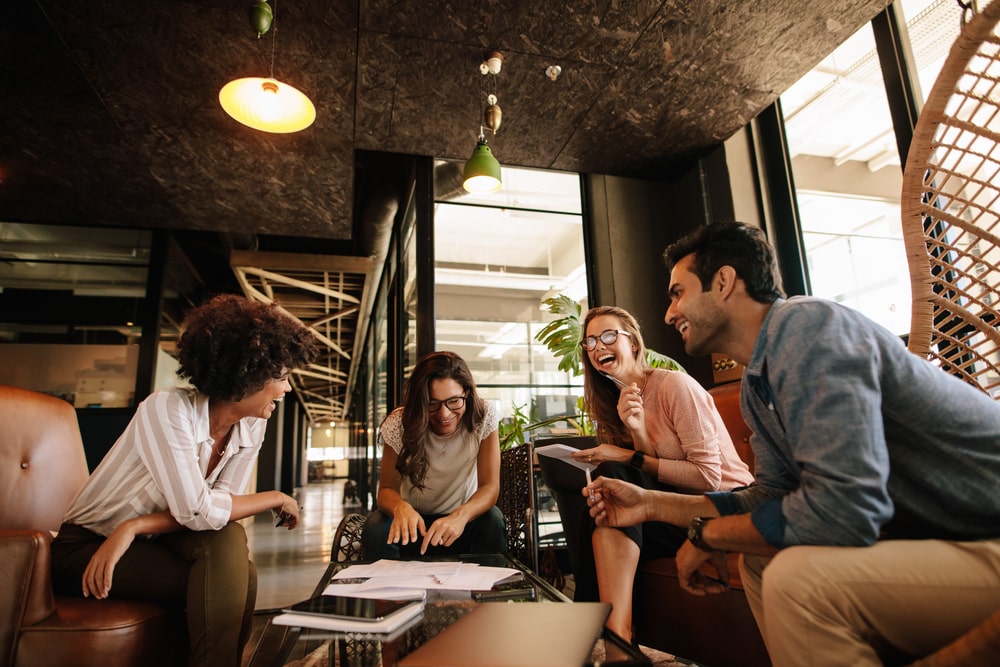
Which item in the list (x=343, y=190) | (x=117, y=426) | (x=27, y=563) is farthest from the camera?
(x=117, y=426)

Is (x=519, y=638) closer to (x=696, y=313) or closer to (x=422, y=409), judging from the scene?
(x=696, y=313)

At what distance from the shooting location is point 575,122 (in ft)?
11.6

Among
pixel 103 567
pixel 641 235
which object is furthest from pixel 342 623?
pixel 641 235

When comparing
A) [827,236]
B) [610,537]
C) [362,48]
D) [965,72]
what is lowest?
[610,537]

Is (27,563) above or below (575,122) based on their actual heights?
below

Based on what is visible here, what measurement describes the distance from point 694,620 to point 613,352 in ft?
3.13

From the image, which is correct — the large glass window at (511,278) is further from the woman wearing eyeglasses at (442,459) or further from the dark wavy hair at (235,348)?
the dark wavy hair at (235,348)

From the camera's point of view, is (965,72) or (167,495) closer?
(965,72)

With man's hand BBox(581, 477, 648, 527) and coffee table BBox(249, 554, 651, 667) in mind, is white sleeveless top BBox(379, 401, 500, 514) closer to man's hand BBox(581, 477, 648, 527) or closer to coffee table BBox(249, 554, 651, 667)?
man's hand BBox(581, 477, 648, 527)

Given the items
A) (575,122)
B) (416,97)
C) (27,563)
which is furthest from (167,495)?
(575,122)

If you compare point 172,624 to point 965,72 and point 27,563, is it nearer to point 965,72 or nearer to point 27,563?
point 27,563

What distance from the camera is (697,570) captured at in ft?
4.02

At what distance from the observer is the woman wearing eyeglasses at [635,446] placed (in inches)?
66.4

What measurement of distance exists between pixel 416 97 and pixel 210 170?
1.72 metres
